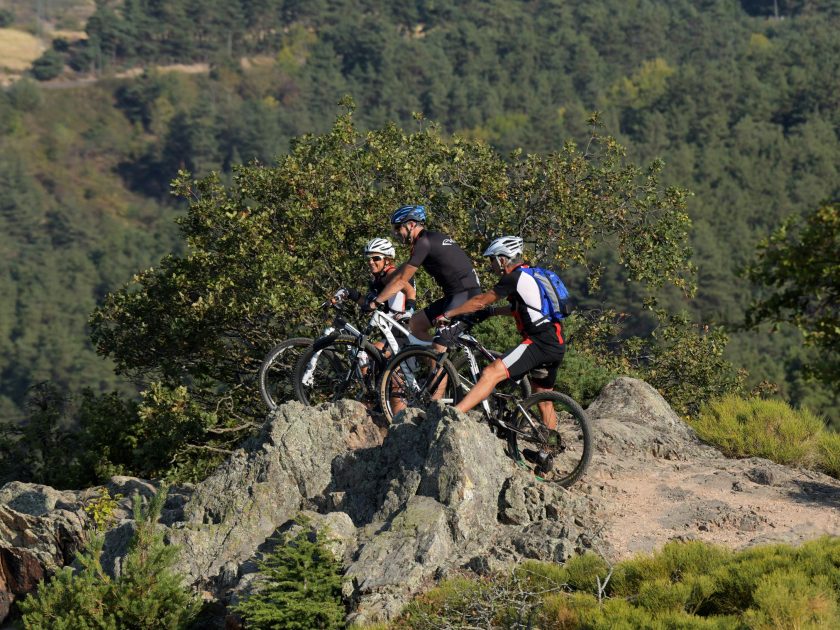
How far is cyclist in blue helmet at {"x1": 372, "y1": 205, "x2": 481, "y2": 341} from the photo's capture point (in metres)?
11.8

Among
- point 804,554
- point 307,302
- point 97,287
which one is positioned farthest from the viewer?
point 97,287

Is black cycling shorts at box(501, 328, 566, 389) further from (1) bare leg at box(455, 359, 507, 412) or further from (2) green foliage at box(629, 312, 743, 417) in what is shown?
(2) green foliage at box(629, 312, 743, 417)

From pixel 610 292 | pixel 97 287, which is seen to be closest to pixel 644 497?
pixel 610 292

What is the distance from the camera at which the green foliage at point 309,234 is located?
17.4 metres

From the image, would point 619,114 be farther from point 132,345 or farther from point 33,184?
point 132,345

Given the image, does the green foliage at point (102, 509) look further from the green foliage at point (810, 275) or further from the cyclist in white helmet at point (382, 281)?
the green foliage at point (810, 275)

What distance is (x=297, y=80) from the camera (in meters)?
191

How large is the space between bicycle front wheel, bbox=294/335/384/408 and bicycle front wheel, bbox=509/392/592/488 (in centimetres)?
169

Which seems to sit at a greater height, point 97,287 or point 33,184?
point 33,184

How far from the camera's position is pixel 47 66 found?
186875 millimetres

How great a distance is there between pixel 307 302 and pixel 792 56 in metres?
148

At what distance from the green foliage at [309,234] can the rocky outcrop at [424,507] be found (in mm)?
4521

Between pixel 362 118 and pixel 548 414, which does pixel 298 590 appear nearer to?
pixel 548 414

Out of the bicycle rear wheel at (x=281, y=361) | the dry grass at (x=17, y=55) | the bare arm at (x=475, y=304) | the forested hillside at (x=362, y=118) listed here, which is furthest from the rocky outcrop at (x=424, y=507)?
the dry grass at (x=17, y=55)
